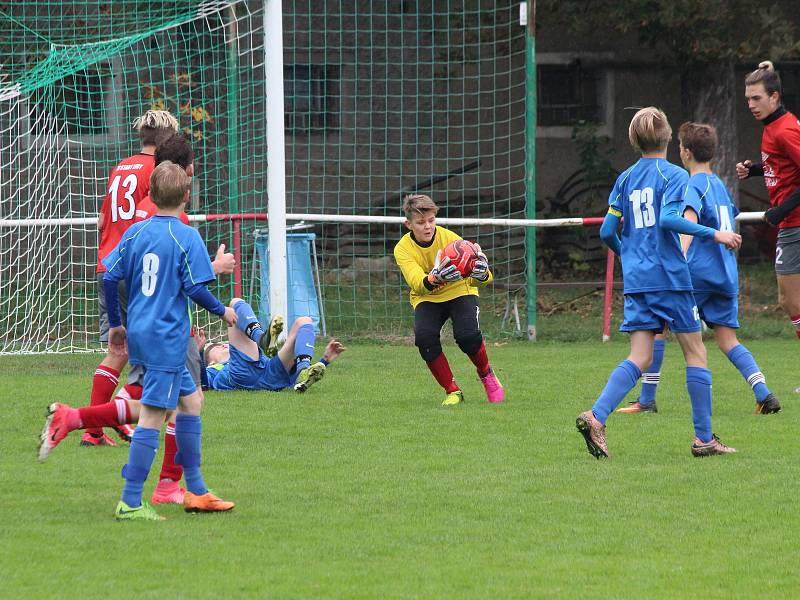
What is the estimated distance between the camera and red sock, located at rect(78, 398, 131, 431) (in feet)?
18.1

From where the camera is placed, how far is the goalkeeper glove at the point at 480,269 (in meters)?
8.23

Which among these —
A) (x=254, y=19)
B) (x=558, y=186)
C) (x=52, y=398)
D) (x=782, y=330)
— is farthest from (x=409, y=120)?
(x=52, y=398)

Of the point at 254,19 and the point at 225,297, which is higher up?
the point at 254,19

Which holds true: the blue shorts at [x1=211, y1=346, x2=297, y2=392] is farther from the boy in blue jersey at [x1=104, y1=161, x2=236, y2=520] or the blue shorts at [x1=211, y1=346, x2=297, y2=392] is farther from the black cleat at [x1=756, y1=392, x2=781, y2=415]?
the boy in blue jersey at [x1=104, y1=161, x2=236, y2=520]

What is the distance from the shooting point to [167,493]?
5.60 metres

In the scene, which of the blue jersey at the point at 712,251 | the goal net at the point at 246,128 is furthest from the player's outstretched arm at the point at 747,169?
the goal net at the point at 246,128

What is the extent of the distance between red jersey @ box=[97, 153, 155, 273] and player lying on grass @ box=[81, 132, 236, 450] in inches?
1.5

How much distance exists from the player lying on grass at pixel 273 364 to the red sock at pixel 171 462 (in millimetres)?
3079

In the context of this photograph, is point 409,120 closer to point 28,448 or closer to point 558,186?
point 558,186

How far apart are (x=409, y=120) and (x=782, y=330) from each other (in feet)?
24.9

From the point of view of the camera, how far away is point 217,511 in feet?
17.4

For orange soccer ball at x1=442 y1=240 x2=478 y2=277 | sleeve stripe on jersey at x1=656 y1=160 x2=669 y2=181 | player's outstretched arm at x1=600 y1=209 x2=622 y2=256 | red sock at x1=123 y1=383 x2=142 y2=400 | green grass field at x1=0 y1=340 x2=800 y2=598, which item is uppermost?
sleeve stripe on jersey at x1=656 y1=160 x2=669 y2=181

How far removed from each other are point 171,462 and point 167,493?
14 centimetres

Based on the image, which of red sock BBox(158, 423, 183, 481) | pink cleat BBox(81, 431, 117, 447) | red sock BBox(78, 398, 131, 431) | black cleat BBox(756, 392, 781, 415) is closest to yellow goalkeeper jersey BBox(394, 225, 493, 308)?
black cleat BBox(756, 392, 781, 415)
